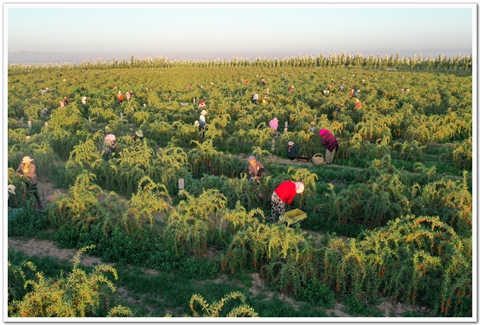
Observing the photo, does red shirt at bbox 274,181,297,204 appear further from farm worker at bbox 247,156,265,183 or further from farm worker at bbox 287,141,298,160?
farm worker at bbox 287,141,298,160

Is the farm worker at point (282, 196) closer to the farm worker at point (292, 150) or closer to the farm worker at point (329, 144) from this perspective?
the farm worker at point (329, 144)

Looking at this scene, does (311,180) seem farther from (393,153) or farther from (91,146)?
(91,146)

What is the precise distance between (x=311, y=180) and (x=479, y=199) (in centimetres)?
405

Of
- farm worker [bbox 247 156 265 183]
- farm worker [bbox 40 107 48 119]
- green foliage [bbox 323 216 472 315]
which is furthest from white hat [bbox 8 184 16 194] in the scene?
farm worker [bbox 40 107 48 119]

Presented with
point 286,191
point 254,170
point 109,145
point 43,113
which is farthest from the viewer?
point 43,113

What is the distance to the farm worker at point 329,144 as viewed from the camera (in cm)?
1155

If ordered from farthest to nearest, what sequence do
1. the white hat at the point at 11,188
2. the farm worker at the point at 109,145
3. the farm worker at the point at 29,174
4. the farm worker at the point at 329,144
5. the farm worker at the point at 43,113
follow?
the farm worker at the point at 43,113, the farm worker at the point at 329,144, the farm worker at the point at 109,145, the farm worker at the point at 29,174, the white hat at the point at 11,188

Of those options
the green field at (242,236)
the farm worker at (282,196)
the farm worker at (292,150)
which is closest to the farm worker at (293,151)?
the farm worker at (292,150)

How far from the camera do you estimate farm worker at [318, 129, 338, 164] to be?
1155cm

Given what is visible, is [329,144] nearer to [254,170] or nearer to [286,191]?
[254,170]


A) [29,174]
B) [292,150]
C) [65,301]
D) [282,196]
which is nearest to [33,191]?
[29,174]

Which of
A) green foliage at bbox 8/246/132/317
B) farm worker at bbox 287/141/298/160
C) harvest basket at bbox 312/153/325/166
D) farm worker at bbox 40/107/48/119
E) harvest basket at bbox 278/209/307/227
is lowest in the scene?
green foliage at bbox 8/246/132/317

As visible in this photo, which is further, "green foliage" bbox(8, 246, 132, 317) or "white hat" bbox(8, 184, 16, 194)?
"white hat" bbox(8, 184, 16, 194)

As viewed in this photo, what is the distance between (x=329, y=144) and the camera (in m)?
11.6
